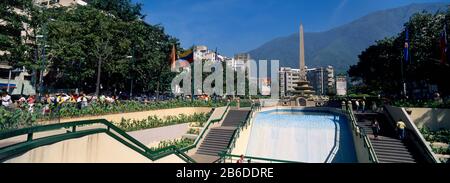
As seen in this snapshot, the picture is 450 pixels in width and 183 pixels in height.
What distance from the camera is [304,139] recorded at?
66.1ft

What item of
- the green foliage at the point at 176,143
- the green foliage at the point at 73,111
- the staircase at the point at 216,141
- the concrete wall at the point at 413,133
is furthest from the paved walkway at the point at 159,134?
the concrete wall at the point at 413,133

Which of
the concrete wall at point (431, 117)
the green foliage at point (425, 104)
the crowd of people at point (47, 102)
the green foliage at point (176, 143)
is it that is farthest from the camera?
the green foliage at point (176, 143)

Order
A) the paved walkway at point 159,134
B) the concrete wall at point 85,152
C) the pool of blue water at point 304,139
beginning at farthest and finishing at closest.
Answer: the paved walkway at point 159,134
the pool of blue water at point 304,139
the concrete wall at point 85,152

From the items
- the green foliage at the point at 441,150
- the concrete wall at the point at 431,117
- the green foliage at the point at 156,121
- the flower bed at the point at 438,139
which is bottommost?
the green foliage at the point at 441,150

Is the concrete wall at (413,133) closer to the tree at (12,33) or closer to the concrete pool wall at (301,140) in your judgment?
the concrete pool wall at (301,140)

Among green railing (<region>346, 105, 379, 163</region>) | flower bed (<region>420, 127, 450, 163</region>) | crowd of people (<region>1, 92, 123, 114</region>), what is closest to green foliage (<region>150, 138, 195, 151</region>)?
crowd of people (<region>1, 92, 123, 114</region>)

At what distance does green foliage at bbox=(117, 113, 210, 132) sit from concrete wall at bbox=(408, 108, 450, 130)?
56.4 feet

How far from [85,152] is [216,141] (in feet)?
47.0

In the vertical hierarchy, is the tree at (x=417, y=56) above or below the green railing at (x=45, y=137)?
above

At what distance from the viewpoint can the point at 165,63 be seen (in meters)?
38.4

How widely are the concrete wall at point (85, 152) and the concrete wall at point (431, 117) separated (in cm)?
1905

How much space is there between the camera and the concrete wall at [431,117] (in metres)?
17.2

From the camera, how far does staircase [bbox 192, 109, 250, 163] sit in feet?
59.4

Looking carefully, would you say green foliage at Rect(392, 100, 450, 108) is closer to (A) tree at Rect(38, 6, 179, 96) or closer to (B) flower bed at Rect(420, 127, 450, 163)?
(B) flower bed at Rect(420, 127, 450, 163)
